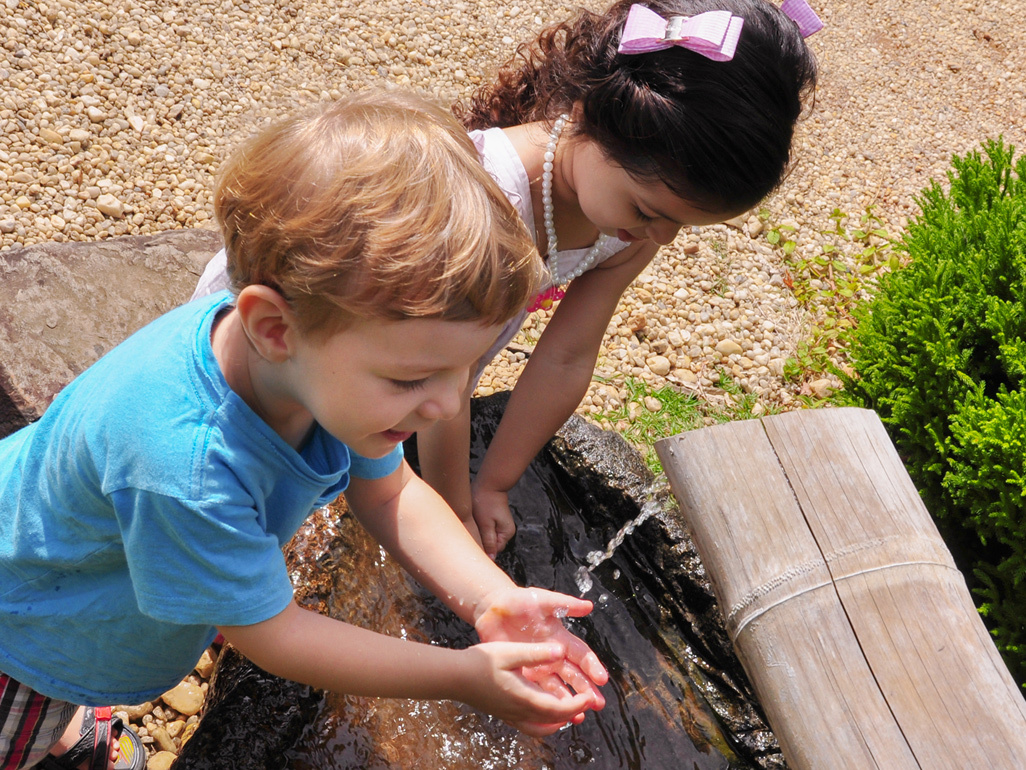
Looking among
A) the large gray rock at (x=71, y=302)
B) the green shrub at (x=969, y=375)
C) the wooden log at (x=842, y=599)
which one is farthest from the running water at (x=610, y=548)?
the large gray rock at (x=71, y=302)

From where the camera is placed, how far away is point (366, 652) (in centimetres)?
149

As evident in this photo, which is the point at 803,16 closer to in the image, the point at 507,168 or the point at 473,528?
the point at 507,168

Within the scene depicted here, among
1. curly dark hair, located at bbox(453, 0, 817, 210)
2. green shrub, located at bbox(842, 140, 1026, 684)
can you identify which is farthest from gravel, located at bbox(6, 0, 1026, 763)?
curly dark hair, located at bbox(453, 0, 817, 210)

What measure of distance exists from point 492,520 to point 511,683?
3.35 ft

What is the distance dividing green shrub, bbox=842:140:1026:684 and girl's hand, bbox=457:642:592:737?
1842 mm

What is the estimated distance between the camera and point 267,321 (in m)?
1.30

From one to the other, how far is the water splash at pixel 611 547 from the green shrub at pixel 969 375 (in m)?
1.19

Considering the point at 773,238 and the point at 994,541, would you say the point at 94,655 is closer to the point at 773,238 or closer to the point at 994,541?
the point at 994,541

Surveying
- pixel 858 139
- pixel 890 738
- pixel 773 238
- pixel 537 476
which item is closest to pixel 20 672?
pixel 537 476

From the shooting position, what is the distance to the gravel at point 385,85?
3.77 m

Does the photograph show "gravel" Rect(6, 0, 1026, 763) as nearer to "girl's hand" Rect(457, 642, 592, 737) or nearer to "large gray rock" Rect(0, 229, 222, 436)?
"large gray rock" Rect(0, 229, 222, 436)

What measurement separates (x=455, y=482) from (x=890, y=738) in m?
1.34

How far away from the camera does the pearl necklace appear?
2.36m

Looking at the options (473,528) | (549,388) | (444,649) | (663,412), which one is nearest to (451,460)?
(473,528)
